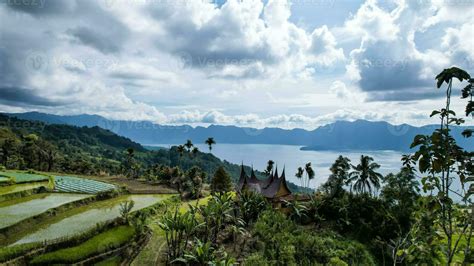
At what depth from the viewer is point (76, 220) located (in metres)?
24.7

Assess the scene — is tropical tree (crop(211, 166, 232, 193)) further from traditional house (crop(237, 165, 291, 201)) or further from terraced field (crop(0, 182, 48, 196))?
terraced field (crop(0, 182, 48, 196))

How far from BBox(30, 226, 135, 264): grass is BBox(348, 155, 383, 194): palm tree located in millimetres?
32422

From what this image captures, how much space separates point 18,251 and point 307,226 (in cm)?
2594

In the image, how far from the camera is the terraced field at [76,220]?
67.3 ft

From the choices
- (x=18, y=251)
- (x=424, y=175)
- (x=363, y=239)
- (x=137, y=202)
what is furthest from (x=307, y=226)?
(x=424, y=175)

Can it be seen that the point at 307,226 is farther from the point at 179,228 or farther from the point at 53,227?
the point at 53,227

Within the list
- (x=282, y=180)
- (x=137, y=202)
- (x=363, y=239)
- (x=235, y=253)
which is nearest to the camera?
(x=235, y=253)

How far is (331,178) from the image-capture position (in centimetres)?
4622

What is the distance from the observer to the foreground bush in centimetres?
1973

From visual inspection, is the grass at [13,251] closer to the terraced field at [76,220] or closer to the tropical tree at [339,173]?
the terraced field at [76,220]

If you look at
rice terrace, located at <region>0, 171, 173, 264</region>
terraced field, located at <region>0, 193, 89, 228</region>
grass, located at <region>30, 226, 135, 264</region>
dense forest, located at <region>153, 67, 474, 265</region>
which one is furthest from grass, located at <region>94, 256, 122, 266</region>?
terraced field, located at <region>0, 193, 89, 228</region>

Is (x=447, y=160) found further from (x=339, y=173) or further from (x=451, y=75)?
(x=339, y=173)

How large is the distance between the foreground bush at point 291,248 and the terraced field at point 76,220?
12.0m

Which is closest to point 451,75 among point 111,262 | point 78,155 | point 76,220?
point 111,262
